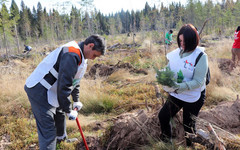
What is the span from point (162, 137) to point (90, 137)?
4.12ft

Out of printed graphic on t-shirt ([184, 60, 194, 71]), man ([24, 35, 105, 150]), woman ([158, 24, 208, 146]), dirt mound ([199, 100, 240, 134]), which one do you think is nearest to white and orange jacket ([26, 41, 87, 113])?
man ([24, 35, 105, 150])

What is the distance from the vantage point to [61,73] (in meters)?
2.02

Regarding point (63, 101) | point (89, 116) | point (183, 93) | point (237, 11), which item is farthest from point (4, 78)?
point (237, 11)

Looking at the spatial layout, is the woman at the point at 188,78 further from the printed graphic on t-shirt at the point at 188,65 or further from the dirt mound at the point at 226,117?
the dirt mound at the point at 226,117

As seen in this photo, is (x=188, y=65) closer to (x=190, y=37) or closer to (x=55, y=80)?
(x=190, y=37)

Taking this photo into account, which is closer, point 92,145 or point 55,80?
point 55,80

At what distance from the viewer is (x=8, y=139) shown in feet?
11.3

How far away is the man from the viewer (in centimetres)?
204

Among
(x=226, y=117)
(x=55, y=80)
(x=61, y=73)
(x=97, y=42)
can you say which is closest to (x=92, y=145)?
(x=55, y=80)

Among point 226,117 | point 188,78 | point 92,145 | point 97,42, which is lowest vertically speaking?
point 92,145

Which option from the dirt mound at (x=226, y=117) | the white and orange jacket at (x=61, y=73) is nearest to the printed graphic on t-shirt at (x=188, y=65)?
the white and orange jacket at (x=61, y=73)

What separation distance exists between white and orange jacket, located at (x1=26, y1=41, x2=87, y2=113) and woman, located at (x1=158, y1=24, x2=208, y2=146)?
3.70 ft

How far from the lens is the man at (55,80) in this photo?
6.71ft

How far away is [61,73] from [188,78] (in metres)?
1.50
